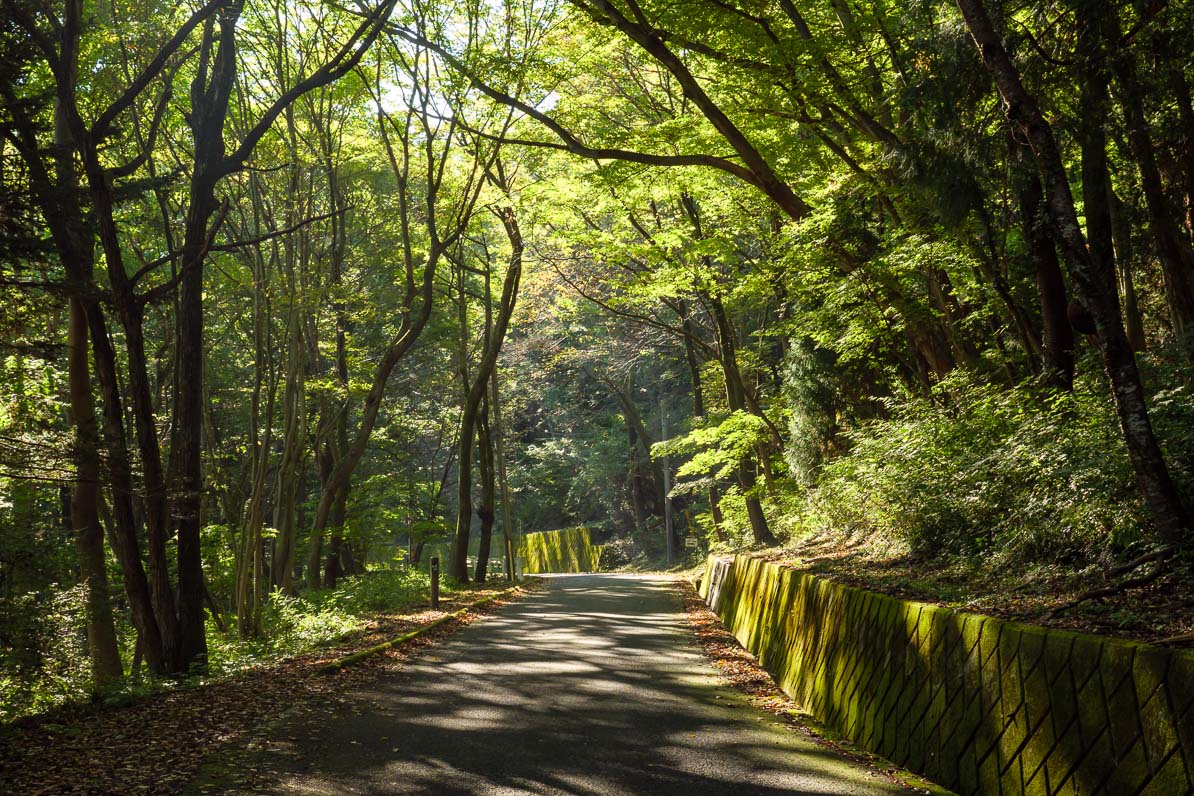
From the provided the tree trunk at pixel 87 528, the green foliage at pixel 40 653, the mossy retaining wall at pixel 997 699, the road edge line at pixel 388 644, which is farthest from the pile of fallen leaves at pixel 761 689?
the tree trunk at pixel 87 528

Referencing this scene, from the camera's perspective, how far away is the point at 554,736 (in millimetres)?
6902

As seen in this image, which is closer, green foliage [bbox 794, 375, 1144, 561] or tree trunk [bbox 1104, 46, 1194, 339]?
green foliage [bbox 794, 375, 1144, 561]

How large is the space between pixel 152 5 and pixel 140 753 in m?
13.2

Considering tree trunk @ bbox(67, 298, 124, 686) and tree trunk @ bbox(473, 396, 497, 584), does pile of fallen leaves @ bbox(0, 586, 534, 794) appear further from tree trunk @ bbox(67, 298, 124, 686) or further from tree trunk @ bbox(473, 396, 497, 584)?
tree trunk @ bbox(473, 396, 497, 584)

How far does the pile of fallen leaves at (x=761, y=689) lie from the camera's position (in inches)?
226

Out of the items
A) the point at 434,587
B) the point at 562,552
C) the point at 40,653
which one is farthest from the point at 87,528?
the point at 562,552

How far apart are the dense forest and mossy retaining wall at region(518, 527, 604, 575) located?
895 inches

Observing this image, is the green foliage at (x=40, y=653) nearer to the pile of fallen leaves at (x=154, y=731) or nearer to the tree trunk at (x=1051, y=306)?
the pile of fallen leaves at (x=154, y=731)

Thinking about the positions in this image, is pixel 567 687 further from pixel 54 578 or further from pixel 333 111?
pixel 333 111

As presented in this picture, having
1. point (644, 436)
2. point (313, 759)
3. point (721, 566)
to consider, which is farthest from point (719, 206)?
point (644, 436)

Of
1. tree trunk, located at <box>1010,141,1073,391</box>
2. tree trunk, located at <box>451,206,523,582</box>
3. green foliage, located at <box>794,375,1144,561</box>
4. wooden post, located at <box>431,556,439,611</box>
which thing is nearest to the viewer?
green foliage, located at <box>794,375,1144,561</box>

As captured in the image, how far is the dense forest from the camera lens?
7457 millimetres

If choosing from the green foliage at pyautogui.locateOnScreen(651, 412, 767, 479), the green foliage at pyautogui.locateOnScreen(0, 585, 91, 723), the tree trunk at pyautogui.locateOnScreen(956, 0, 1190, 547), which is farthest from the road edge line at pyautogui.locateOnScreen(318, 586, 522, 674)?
the tree trunk at pyautogui.locateOnScreen(956, 0, 1190, 547)

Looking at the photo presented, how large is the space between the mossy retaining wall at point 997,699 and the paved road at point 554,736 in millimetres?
443
